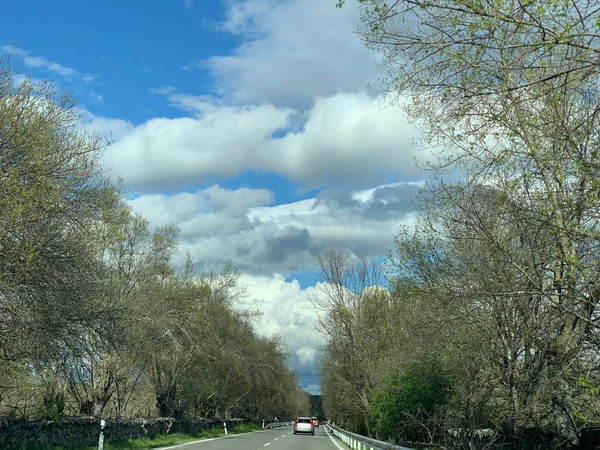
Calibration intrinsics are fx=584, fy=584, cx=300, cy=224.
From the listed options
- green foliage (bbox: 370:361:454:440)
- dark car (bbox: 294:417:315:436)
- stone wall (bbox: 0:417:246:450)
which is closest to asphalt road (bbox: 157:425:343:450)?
stone wall (bbox: 0:417:246:450)

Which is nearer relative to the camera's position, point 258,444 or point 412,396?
point 412,396

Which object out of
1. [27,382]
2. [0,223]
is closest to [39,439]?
[27,382]

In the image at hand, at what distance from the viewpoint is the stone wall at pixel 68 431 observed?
54.6ft

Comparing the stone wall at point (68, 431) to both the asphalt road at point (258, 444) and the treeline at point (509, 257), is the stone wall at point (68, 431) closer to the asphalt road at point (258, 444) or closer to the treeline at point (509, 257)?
the asphalt road at point (258, 444)

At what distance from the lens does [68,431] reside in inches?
784

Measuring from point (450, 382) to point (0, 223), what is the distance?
553 inches

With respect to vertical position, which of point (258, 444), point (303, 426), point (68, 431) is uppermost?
point (68, 431)

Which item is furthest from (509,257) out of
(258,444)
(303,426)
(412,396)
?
(303,426)

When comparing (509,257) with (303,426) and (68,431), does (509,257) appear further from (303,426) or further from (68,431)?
(303,426)

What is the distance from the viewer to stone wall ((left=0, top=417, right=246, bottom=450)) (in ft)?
54.6

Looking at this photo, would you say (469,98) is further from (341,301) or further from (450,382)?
(341,301)

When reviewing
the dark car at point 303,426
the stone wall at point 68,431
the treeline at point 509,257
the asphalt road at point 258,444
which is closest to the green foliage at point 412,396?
the treeline at point 509,257

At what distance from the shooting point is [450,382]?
1902 cm

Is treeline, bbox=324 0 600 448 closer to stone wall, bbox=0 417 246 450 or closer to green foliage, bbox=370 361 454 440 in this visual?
green foliage, bbox=370 361 454 440
